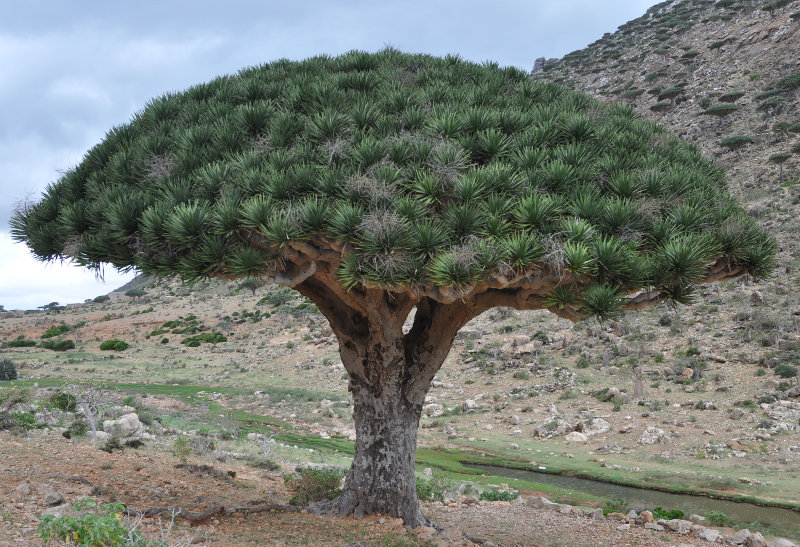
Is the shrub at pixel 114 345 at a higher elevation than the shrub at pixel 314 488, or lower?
higher

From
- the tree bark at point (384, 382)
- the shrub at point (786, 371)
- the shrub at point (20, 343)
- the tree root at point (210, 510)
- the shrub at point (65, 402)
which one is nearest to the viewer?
the tree root at point (210, 510)

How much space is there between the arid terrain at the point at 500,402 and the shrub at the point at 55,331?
1603 mm

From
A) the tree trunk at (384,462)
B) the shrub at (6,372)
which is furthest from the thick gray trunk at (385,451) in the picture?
the shrub at (6,372)

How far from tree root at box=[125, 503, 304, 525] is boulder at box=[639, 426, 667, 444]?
732 inches

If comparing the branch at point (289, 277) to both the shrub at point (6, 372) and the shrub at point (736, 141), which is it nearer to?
the shrub at point (6, 372)

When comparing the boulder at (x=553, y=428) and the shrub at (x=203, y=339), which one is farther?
the shrub at (x=203, y=339)

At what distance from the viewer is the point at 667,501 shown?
18.5 metres

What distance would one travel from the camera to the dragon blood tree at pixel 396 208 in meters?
7.40

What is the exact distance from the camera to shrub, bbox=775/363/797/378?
27875mm

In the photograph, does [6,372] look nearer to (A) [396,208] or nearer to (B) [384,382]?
(B) [384,382]

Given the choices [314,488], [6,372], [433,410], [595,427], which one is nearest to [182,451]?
[314,488]

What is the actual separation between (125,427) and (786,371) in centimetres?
2629

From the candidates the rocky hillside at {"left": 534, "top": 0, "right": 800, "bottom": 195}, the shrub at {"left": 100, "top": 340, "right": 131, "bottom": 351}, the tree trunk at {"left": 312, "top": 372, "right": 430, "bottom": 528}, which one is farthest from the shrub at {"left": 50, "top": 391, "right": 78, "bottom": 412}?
the rocky hillside at {"left": 534, "top": 0, "right": 800, "bottom": 195}

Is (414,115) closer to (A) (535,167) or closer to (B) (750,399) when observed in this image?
(A) (535,167)
